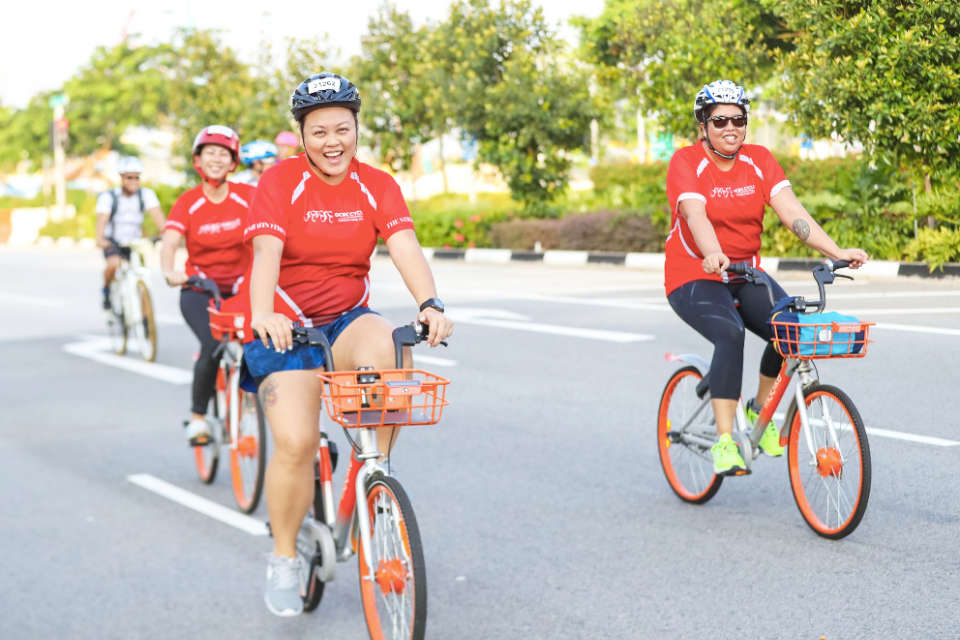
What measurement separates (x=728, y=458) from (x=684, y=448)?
67 centimetres

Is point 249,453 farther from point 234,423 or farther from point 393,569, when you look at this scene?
point 393,569

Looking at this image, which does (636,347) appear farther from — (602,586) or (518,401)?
(602,586)

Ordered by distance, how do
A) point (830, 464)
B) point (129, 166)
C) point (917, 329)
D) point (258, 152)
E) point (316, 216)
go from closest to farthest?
point (316, 216) < point (830, 464) < point (258, 152) < point (917, 329) < point (129, 166)

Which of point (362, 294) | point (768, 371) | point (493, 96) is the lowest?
point (768, 371)

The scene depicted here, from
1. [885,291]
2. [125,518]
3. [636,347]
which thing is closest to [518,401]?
[636,347]

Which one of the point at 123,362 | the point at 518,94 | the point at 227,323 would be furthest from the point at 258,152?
the point at 518,94

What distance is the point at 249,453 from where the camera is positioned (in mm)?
6289

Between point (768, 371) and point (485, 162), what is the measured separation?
21190mm

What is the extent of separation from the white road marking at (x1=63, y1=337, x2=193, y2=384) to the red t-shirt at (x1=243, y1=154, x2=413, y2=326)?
6530mm

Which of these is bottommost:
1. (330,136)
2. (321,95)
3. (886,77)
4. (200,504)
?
(200,504)

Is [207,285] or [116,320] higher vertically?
[207,285]

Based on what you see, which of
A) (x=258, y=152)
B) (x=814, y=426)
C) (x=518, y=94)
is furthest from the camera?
(x=518, y=94)

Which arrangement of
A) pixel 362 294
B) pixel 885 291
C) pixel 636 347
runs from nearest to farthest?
pixel 362 294 → pixel 636 347 → pixel 885 291

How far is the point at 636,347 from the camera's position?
36.2 feet
